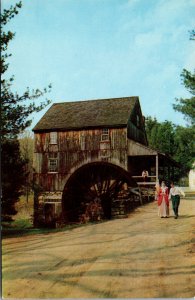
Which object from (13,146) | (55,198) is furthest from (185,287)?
(55,198)

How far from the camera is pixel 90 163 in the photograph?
1703cm

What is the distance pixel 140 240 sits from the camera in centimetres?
830

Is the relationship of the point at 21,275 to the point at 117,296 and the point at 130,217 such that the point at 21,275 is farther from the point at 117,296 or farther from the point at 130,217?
the point at 130,217

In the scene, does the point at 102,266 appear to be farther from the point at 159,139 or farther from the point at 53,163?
the point at 53,163

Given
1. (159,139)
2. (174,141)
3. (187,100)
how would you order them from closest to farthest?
(187,100) < (174,141) < (159,139)

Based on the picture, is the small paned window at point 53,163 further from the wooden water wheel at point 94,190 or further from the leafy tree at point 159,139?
the leafy tree at point 159,139

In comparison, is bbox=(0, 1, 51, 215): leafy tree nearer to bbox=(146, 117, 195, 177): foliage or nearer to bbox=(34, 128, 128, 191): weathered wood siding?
bbox=(146, 117, 195, 177): foliage

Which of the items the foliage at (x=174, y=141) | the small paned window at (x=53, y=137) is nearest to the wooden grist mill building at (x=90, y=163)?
the small paned window at (x=53, y=137)

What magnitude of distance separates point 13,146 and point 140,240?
3.92 m

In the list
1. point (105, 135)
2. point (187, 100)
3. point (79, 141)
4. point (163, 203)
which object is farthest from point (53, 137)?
point (187, 100)

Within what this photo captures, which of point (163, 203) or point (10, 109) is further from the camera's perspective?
point (163, 203)

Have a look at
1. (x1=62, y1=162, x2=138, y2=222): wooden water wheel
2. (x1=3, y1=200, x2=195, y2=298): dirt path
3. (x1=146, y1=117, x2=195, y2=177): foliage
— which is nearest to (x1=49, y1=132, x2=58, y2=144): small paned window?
(x1=62, y1=162, x2=138, y2=222): wooden water wheel

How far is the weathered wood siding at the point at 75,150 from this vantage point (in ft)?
56.4

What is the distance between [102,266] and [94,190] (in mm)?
11928
